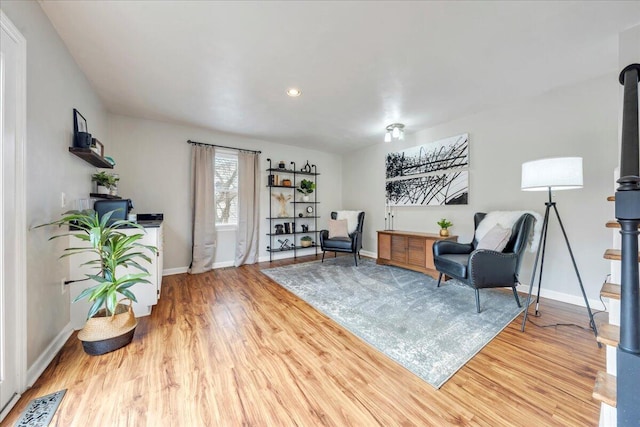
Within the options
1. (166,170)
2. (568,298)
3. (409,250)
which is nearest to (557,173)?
(568,298)

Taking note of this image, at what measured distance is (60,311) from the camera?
1.84 metres

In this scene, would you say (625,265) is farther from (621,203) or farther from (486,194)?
(486,194)

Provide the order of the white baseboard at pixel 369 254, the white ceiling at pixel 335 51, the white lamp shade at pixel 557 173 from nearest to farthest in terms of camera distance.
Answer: the white ceiling at pixel 335 51 < the white lamp shade at pixel 557 173 < the white baseboard at pixel 369 254

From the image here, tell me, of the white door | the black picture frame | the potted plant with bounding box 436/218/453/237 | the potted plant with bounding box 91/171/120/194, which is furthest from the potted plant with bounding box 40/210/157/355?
the potted plant with bounding box 436/218/453/237

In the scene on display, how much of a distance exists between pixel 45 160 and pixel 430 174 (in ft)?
14.2

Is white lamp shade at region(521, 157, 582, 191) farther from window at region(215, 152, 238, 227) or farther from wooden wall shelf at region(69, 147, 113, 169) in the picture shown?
window at region(215, 152, 238, 227)

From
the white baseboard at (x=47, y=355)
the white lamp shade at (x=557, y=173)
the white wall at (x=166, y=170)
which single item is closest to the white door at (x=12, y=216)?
the white baseboard at (x=47, y=355)

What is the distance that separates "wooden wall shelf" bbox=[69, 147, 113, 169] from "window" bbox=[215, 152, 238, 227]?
1635 mm

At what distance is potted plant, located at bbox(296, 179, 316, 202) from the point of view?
489 centimetres

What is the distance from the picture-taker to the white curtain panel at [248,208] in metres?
4.27

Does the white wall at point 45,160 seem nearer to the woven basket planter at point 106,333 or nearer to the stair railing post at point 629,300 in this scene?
the woven basket planter at point 106,333

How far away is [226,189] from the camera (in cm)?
→ 425

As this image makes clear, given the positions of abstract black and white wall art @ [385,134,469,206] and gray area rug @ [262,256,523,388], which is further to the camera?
abstract black and white wall art @ [385,134,469,206]

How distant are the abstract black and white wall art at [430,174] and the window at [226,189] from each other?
2897 millimetres
